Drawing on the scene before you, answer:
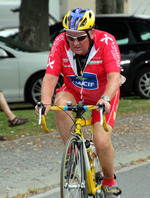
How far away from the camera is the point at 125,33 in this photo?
40.2ft

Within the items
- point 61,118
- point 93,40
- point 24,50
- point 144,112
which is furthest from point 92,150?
point 24,50

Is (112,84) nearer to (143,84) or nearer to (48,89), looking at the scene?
(48,89)

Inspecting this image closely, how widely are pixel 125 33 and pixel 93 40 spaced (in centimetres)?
797

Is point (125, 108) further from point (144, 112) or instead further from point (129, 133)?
point (129, 133)

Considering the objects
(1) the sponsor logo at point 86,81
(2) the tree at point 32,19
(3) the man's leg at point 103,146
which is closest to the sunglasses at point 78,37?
(1) the sponsor logo at point 86,81

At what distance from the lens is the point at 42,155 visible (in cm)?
687

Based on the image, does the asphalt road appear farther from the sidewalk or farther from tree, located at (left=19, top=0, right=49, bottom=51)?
tree, located at (left=19, top=0, right=49, bottom=51)

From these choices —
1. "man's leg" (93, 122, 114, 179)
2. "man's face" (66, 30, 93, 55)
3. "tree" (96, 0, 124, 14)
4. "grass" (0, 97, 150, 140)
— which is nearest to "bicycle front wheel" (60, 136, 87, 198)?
"man's leg" (93, 122, 114, 179)

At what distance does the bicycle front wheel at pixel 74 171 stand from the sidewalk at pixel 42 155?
1410 millimetres

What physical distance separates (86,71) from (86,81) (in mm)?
110

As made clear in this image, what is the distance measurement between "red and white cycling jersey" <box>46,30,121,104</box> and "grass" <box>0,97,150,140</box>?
375cm

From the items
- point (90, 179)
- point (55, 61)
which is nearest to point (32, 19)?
point (55, 61)

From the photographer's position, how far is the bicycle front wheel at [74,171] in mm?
3783

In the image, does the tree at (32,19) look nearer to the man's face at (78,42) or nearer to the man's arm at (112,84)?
the man's face at (78,42)
